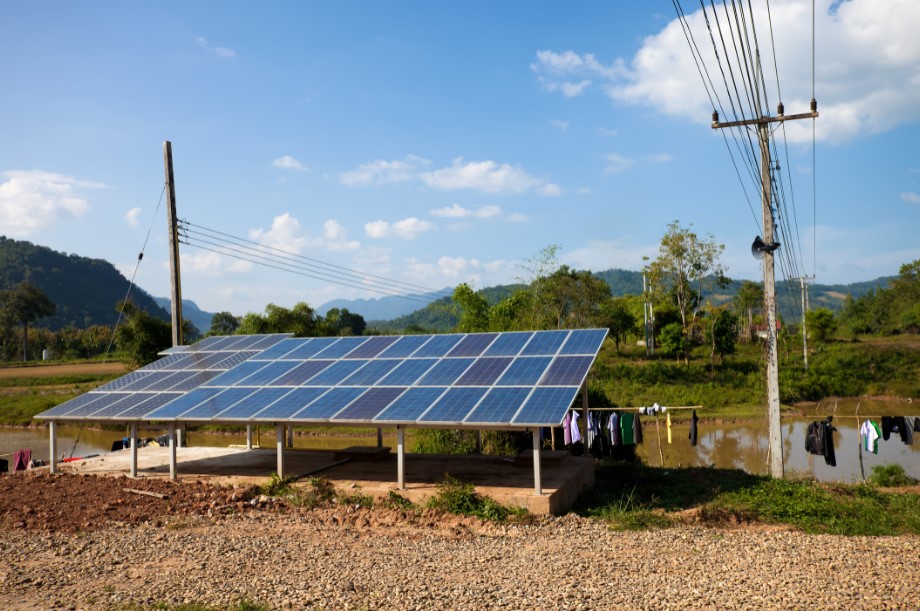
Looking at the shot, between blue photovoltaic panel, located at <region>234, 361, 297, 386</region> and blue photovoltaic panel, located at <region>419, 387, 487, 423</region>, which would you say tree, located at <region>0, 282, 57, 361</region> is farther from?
blue photovoltaic panel, located at <region>419, 387, 487, 423</region>

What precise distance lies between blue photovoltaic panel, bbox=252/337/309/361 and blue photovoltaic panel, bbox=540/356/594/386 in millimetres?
7216

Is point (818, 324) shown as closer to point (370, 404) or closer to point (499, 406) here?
point (499, 406)

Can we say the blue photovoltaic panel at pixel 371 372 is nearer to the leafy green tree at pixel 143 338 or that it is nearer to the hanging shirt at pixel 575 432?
the hanging shirt at pixel 575 432

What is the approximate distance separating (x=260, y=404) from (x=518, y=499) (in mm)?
5342

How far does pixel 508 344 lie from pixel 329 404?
13.2 feet

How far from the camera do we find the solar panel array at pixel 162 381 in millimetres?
13867

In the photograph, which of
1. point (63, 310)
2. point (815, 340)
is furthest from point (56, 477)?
point (63, 310)

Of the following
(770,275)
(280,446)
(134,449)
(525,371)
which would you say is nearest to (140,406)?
(134,449)

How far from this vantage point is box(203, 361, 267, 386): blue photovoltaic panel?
48.0 feet

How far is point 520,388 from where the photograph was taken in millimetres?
11633

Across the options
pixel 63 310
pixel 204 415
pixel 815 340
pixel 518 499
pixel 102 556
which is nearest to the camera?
pixel 102 556

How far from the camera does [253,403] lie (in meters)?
13.0

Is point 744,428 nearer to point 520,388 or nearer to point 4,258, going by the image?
point 520,388

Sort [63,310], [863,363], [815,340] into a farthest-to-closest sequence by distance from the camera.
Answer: [63,310] → [815,340] → [863,363]
